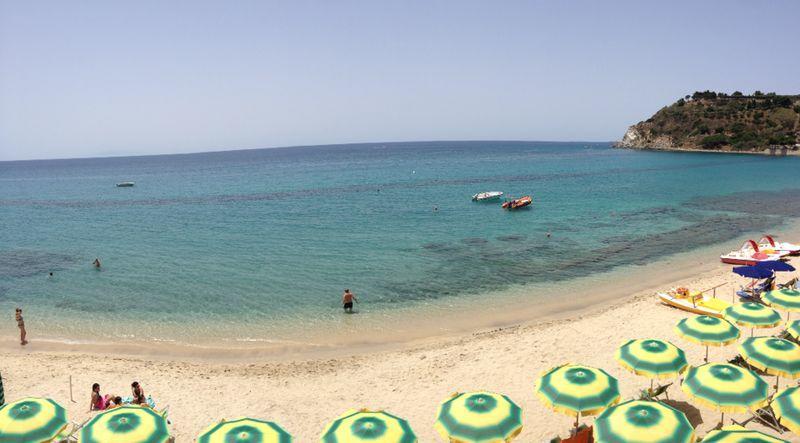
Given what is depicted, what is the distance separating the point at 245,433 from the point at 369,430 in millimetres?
2159

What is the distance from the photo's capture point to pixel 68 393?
14.2 meters

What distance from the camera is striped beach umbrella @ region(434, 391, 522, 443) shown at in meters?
8.55

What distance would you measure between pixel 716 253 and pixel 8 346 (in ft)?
112

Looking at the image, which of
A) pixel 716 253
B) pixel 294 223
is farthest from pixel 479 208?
pixel 716 253

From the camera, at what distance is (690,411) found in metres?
11.6

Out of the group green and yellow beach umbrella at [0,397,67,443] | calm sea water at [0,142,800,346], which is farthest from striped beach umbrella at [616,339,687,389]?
green and yellow beach umbrella at [0,397,67,443]

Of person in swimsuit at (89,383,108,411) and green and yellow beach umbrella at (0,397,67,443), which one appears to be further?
person in swimsuit at (89,383,108,411)

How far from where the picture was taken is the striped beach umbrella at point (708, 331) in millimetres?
11953

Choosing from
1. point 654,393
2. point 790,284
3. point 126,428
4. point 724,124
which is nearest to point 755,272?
point 790,284

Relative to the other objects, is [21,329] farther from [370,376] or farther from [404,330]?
[404,330]

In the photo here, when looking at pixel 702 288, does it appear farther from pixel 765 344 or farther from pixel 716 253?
pixel 765 344

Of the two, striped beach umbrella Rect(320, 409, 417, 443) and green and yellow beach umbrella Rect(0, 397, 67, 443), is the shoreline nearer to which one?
green and yellow beach umbrella Rect(0, 397, 67, 443)

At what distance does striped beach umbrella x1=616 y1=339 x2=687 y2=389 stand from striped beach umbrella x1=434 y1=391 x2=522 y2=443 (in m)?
3.36

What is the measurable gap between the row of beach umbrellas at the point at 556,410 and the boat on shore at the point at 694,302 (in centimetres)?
741
